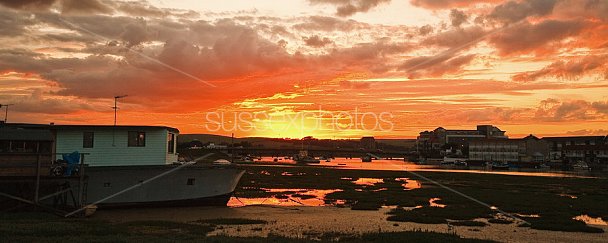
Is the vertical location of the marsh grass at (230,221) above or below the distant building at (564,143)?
below

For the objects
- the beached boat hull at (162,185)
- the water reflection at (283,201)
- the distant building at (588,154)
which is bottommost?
the water reflection at (283,201)

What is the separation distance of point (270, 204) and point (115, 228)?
59.0ft

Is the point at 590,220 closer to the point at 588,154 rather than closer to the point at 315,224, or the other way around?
the point at 315,224

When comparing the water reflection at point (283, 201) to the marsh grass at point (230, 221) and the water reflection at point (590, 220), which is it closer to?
the marsh grass at point (230, 221)

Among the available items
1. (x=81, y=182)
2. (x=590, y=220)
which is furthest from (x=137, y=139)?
(x=590, y=220)

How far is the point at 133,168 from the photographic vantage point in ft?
108

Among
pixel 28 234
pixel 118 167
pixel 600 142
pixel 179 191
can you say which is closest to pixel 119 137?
pixel 118 167

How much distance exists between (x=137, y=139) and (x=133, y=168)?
2.91m

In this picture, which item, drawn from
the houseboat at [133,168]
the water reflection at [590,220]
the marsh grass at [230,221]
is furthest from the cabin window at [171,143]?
the water reflection at [590,220]

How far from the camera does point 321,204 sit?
40.8 metres

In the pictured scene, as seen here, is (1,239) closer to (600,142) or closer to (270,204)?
(270,204)

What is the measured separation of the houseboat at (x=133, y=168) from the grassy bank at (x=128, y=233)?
542 cm

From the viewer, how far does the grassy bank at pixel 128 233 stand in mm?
20172

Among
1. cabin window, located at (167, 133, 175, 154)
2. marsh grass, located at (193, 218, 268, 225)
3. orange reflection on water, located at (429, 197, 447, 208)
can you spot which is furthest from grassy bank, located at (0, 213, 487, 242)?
orange reflection on water, located at (429, 197, 447, 208)
